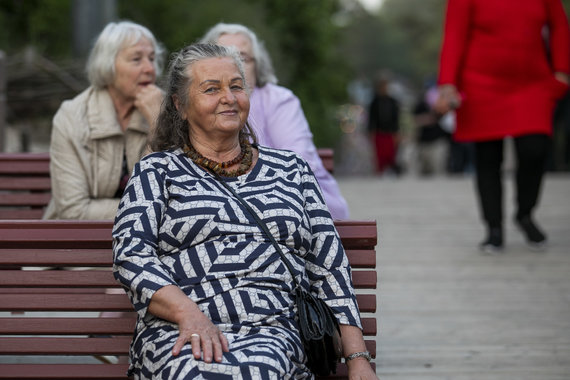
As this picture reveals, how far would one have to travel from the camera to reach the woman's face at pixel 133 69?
4680 millimetres

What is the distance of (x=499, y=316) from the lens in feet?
18.4

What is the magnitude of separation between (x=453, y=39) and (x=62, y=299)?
4.31 meters

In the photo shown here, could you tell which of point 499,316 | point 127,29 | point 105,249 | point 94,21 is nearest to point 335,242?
point 105,249

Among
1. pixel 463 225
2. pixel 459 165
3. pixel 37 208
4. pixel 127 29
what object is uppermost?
pixel 127 29

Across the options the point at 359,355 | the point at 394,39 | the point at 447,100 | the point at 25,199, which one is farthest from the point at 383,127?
the point at 394,39

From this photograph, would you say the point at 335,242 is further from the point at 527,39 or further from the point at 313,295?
the point at 527,39

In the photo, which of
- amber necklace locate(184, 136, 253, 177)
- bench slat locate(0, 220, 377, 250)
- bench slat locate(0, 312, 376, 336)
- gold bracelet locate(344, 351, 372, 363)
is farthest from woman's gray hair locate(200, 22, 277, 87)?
gold bracelet locate(344, 351, 372, 363)

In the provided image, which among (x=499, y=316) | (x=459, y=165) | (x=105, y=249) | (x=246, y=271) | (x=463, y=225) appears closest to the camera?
(x=246, y=271)

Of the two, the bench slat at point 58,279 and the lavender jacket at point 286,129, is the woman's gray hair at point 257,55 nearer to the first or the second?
the lavender jacket at point 286,129

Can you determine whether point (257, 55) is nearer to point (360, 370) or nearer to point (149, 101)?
point (149, 101)

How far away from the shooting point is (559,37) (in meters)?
7.12

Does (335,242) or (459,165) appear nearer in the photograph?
(335,242)

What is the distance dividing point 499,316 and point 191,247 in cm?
286

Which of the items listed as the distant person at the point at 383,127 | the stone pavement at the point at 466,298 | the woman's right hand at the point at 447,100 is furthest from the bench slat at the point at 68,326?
the distant person at the point at 383,127
